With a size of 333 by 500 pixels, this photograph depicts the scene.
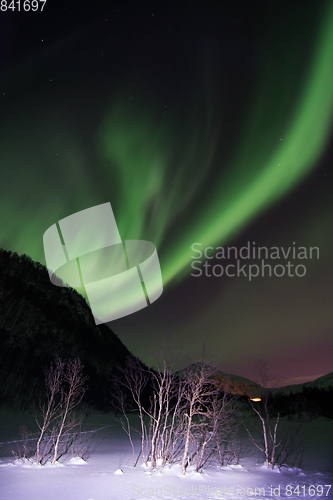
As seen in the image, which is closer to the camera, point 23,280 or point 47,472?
point 47,472

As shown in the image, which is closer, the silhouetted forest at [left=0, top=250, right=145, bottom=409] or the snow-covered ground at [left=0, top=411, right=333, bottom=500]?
the snow-covered ground at [left=0, top=411, right=333, bottom=500]

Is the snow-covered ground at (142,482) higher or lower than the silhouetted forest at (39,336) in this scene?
lower

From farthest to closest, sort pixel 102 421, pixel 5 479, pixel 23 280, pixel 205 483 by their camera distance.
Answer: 1. pixel 23 280
2. pixel 102 421
3. pixel 205 483
4. pixel 5 479

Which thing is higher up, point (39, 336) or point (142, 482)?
point (39, 336)

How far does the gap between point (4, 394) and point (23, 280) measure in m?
24.6

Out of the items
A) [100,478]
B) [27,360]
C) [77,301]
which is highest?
[77,301]

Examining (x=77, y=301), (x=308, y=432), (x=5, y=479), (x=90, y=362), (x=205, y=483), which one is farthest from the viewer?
(x=77, y=301)

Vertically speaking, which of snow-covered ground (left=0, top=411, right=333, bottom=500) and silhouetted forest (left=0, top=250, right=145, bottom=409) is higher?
silhouetted forest (left=0, top=250, right=145, bottom=409)

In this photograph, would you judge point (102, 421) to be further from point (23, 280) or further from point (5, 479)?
point (5, 479)

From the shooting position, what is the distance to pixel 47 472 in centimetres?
1582

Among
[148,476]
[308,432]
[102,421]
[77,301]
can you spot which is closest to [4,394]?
[102,421]

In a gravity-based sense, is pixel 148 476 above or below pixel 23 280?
below

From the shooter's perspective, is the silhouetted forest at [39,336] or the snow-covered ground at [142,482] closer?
the snow-covered ground at [142,482]

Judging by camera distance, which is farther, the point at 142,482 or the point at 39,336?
the point at 39,336
